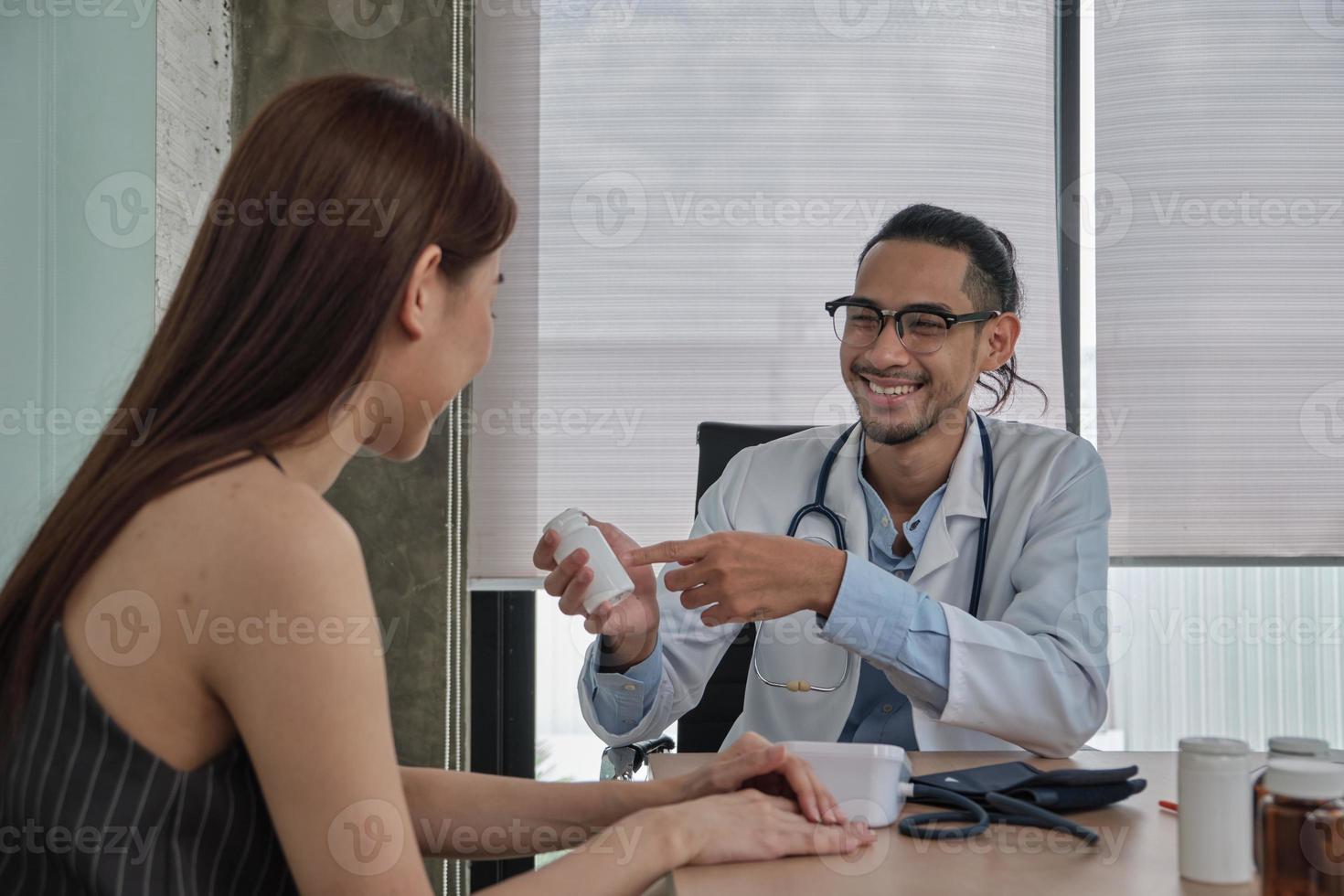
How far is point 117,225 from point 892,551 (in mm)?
1540

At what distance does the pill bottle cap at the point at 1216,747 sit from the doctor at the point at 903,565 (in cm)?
59

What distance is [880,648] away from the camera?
1.46 m

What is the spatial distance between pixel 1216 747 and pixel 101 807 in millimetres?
836

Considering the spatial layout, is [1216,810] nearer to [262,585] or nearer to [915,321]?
[262,585]

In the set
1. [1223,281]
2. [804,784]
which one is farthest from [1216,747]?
[1223,281]

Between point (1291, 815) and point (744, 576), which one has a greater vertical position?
point (744, 576)

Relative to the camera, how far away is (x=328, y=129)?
0.92m

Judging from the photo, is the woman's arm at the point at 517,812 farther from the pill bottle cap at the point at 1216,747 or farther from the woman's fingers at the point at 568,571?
the pill bottle cap at the point at 1216,747

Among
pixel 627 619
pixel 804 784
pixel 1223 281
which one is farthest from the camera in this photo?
pixel 1223 281

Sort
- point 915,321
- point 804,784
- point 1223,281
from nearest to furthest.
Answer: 1. point 804,784
2. point 915,321
3. point 1223,281

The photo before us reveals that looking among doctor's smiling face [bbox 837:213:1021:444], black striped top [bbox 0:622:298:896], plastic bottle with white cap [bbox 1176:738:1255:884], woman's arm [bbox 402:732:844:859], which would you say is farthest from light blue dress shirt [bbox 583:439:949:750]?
black striped top [bbox 0:622:298:896]

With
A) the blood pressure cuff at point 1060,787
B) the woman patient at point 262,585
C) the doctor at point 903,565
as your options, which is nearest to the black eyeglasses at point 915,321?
the doctor at point 903,565

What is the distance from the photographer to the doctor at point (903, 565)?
147 cm

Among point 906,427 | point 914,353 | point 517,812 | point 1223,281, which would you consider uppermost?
point 1223,281
